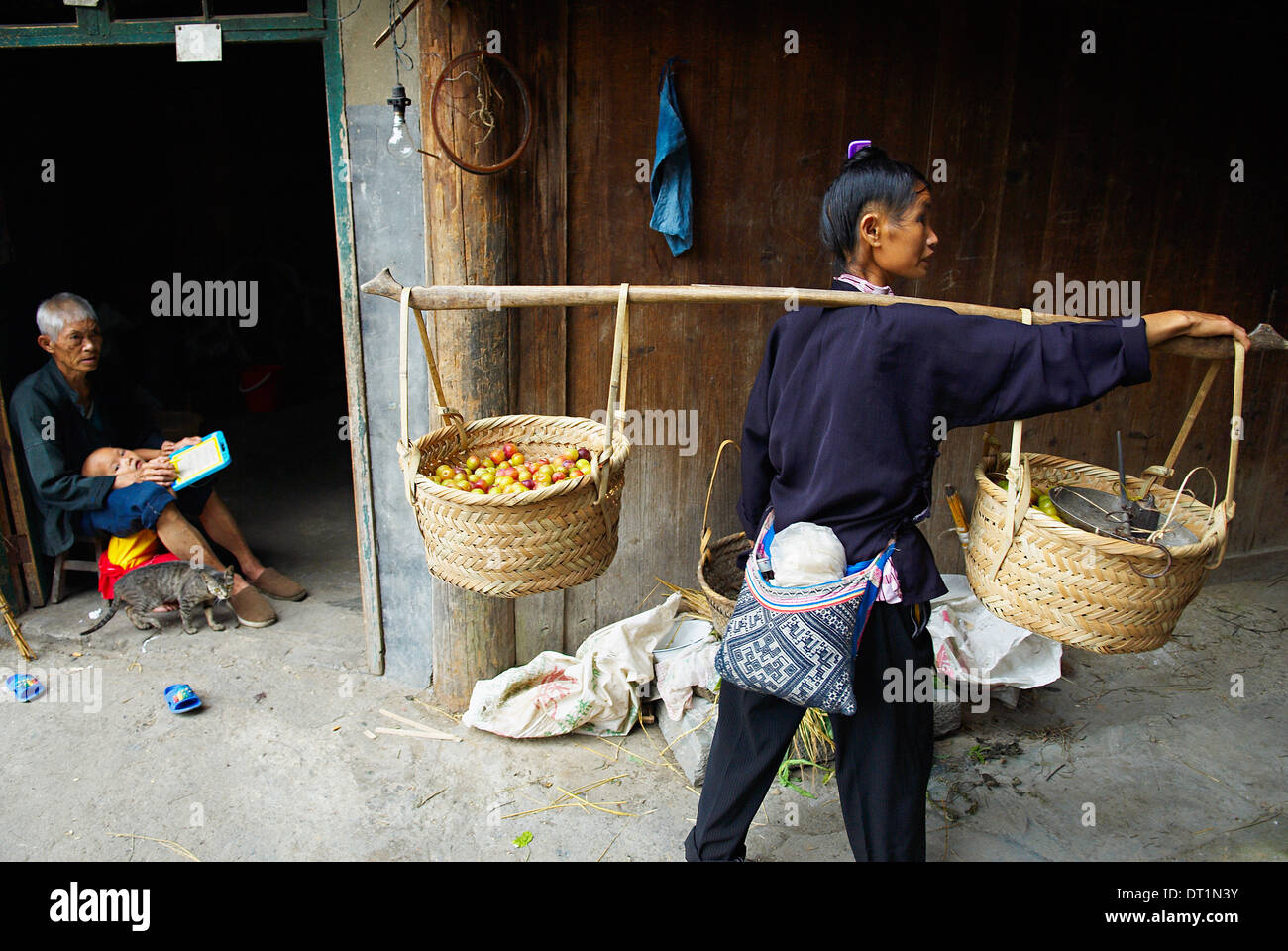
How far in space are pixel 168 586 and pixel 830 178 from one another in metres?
3.62

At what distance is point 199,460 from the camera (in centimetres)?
430

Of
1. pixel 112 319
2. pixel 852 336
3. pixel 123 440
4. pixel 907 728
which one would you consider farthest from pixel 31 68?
pixel 907 728

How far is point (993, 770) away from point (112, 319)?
636cm

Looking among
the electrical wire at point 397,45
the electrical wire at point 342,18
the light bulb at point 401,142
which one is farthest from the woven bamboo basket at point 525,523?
the electrical wire at point 342,18

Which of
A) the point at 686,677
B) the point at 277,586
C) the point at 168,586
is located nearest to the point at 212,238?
the point at 277,586

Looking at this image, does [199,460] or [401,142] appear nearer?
[401,142]

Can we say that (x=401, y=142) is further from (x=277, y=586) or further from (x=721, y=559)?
(x=277, y=586)

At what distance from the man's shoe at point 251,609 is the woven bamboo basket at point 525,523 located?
2365 millimetres

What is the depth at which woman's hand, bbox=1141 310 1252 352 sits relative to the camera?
2.09 metres

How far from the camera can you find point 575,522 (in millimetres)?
2328

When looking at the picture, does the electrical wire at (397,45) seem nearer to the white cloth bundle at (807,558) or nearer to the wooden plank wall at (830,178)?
the wooden plank wall at (830,178)

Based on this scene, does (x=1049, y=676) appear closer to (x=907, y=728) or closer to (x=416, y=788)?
(x=907, y=728)

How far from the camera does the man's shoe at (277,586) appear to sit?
184 inches

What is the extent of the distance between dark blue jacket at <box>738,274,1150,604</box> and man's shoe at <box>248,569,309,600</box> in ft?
10.6
